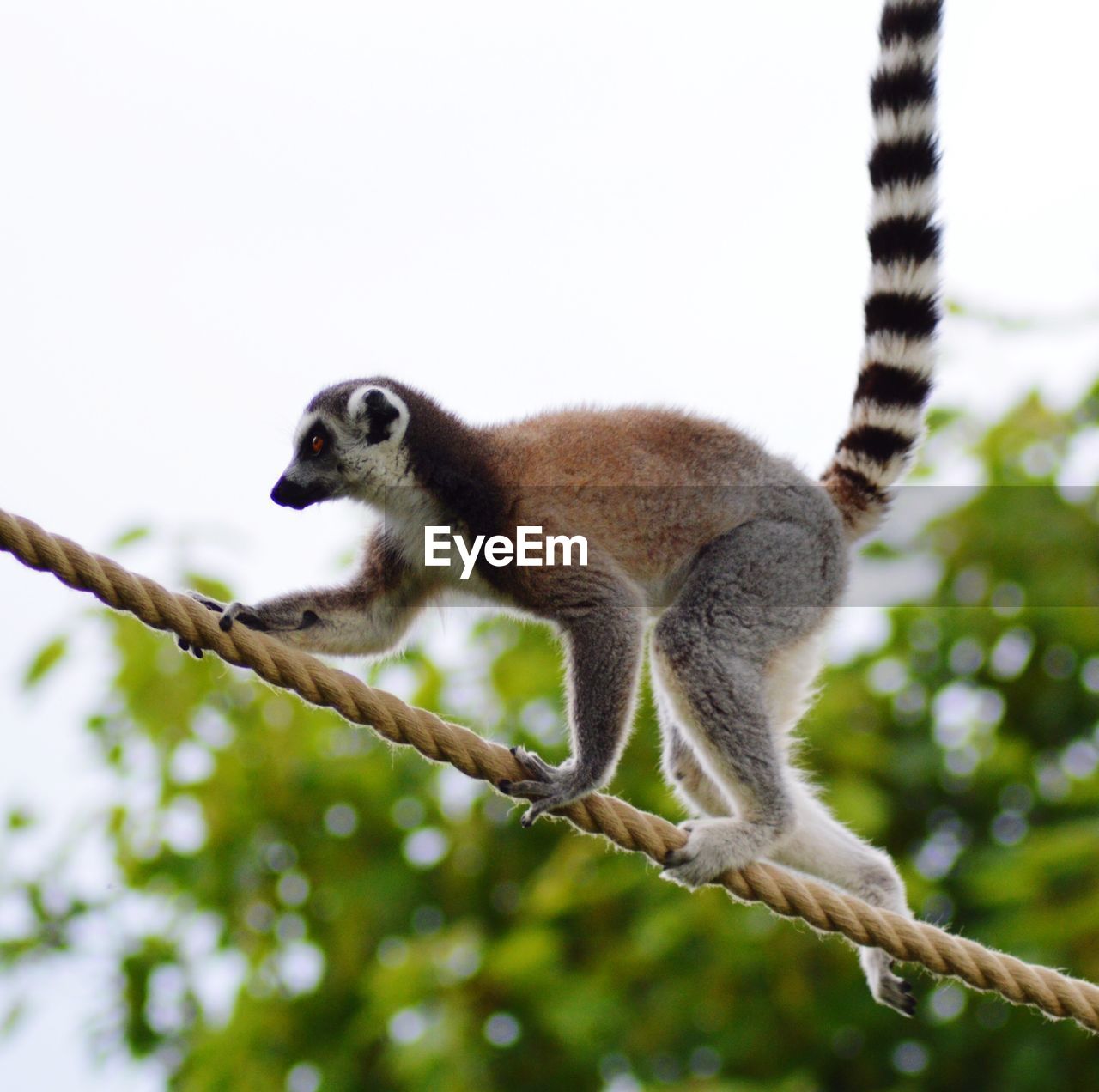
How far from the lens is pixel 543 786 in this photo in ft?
12.3

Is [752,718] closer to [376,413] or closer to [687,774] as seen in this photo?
[687,774]

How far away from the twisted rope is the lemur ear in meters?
1.23

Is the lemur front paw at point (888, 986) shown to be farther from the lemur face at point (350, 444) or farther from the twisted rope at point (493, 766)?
the lemur face at point (350, 444)

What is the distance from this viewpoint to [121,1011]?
6941 millimetres

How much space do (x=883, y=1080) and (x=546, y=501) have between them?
474 cm

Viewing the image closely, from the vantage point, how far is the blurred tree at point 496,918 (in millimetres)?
6344

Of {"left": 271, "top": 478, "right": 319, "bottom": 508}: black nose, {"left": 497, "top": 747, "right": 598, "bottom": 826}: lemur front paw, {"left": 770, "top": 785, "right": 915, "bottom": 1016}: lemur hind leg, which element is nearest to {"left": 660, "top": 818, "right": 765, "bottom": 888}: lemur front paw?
{"left": 770, "top": 785, "right": 915, "bottom": 1016}: lemur hind leg

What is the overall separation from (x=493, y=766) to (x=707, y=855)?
0.76 m

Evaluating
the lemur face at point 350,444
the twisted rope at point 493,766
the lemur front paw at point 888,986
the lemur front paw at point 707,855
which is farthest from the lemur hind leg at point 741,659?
the lemur face at point 350,444

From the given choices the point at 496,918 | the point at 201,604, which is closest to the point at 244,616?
the point at 201,604

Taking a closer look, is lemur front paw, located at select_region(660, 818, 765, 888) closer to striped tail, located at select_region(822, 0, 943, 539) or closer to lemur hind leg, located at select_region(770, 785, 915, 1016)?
lemur hind leg, located at select_region(770, 785, 915, 1016)

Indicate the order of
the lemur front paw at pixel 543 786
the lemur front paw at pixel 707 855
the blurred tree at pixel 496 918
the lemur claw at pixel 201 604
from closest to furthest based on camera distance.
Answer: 1. the lemur claw at pixel 201 604
2. the lemur front paw at pixel 543 786
3. the lemur front paw at pixel 707 855
4. the blurred tree at pixel 496 918

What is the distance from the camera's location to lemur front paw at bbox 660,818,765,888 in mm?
3947

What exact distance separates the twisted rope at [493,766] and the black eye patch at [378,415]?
123cm
